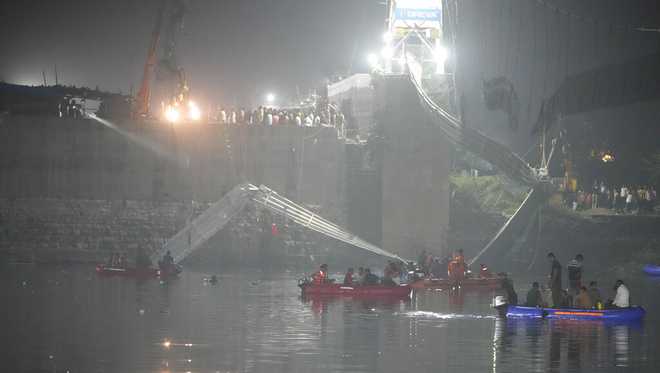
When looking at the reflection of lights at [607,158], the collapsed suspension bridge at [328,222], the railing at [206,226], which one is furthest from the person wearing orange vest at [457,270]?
the reflection of lights at [607,158]

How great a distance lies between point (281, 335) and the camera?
28734 mm

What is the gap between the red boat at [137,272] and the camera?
44.2m

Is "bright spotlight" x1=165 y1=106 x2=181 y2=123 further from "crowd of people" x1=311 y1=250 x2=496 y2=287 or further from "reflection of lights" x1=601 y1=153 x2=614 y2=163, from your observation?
"reflection of lights" x1=601 y1=153 x2=614 y2=163

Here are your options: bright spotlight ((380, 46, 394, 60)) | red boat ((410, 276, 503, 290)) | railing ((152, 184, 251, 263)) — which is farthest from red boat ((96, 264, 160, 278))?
bright spotlight ((380, 46, 394, 60))

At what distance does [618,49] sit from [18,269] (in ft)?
92.0

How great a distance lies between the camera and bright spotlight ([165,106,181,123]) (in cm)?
5326

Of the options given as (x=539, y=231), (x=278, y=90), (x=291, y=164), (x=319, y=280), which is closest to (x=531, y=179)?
(x=539, y=231)

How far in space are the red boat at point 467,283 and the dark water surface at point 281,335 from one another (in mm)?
2185

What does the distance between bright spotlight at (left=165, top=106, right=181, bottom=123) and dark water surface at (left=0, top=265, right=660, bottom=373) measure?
1391 cm

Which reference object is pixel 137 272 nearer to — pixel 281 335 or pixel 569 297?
pixel 281 335

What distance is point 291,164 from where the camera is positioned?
51438mm

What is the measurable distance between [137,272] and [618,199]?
2261cm

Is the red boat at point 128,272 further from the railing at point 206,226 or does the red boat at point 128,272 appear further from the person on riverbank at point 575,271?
the person on riverbank at point 575,271

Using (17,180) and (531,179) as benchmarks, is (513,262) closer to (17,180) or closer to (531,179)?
(531,179)
